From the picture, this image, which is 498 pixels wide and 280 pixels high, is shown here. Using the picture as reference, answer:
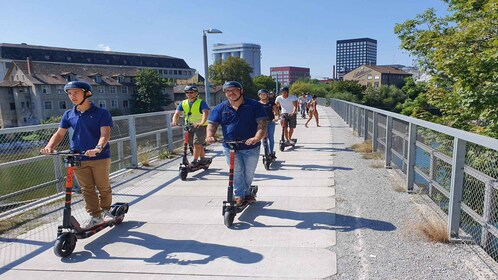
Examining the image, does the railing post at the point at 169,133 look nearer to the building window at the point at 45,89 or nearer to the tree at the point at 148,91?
the building window at the point at 45,89

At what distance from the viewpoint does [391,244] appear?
3.84 meters

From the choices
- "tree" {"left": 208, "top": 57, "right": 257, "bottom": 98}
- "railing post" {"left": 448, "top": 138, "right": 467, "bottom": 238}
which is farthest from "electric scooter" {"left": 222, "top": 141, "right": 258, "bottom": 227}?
"tree" {"left": 208, "top": 57, "right": 257, "bottom": 98}

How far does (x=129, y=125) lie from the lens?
8.27 meters

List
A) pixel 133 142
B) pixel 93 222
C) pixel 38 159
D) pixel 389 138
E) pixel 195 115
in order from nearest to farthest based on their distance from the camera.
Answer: pixel 93 222
pixel 38 159
pixel 389 138
pixel 195 115
pixel 133 142

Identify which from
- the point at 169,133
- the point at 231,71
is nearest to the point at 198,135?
the point at 169,133

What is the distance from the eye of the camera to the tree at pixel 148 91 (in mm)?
72906

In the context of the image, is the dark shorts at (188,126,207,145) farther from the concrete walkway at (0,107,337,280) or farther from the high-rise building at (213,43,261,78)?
the high-rise building at (213,43,261,78)

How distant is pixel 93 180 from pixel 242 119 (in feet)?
6.19

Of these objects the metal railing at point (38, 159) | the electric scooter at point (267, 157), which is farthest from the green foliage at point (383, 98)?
the metal railing at point (38, 159)

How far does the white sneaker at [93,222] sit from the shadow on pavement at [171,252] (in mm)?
204

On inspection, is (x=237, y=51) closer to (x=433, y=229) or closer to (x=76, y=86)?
(x=76, y=86)

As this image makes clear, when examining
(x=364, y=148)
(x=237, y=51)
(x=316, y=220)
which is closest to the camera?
(x=316, y=220)

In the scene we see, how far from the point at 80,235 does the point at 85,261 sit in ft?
1.27

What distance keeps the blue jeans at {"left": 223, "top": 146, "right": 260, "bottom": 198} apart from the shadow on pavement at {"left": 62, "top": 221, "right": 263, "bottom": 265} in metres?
1.09
